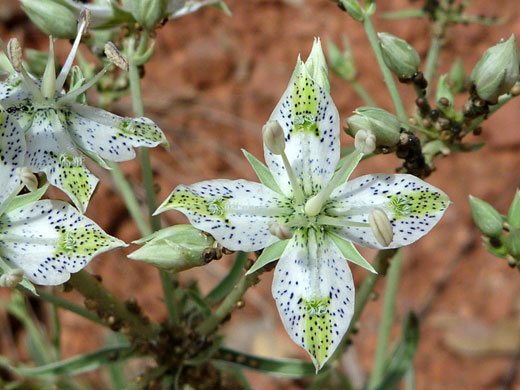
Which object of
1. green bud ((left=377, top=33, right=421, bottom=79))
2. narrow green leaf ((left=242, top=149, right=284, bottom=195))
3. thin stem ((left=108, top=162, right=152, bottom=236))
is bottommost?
thin stem ((left=108, top=162, right=152, bottom=236))

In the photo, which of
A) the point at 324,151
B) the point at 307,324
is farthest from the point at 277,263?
the point at 324,151

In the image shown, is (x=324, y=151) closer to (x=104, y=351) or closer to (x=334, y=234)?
(x=334, y=234)

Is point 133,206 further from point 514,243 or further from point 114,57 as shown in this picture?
point 514,243

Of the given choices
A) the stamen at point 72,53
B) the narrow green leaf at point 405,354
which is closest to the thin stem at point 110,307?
the stamen at point 72,53

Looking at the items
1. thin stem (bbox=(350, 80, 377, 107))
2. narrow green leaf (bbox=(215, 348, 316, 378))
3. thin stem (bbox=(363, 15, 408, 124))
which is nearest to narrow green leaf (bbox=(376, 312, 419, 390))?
narrow green leaf (bbox=(215, 348, 316, 378))

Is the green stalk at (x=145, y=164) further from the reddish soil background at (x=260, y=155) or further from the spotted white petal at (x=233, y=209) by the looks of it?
the reddish soil background at (x=260, y=155)

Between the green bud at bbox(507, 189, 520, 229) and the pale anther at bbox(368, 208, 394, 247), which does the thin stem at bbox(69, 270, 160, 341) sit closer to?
the pale anther at bbox(368, 208, 394, 247)

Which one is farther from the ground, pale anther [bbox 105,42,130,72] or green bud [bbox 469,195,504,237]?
pale anther [bbox 105,42,130,72]
